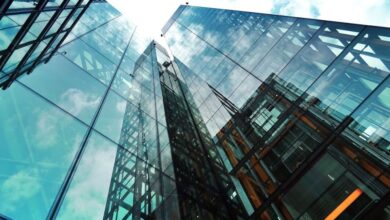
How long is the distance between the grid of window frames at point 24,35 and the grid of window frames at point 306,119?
6710mm

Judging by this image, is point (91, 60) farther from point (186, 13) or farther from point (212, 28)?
point (186, 13)

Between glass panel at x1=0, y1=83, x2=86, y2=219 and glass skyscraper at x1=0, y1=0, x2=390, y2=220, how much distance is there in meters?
0.03

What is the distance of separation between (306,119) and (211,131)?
240 inches

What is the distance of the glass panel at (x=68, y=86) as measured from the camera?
320 inches

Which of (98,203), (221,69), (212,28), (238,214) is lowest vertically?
(98,203)

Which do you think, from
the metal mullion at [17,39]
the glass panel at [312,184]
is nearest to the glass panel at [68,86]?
the metal mullion at [17,39]

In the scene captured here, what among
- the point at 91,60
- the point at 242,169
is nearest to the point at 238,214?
the point at 242,169

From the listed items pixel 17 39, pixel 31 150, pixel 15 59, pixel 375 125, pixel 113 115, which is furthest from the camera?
pixel 113 115

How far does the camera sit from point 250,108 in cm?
1118

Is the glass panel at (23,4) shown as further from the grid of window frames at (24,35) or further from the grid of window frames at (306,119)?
the grid of window frames at (306,119)

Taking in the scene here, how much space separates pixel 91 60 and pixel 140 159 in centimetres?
570

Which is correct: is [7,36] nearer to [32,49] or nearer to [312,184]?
[32,49]

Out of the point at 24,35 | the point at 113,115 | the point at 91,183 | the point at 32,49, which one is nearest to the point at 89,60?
the point at 113,115

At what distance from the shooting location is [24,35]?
6922 mm
